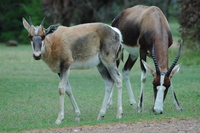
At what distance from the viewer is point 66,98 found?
13.8m

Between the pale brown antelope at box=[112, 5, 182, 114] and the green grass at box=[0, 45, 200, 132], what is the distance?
59cm

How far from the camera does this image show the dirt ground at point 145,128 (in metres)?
8.33

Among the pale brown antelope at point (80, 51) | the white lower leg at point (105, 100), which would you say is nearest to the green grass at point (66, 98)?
the white lower leg at point (105, 100)

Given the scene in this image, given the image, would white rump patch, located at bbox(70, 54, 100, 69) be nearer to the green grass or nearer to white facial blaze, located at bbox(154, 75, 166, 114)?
the green grass

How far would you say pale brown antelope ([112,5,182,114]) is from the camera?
1035 cm

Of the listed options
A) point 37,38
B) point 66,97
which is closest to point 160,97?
point 37,38

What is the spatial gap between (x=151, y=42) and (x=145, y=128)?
3.33 m

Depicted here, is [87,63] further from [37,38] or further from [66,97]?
[66,97]

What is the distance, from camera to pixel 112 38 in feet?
34.4

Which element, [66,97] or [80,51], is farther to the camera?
[66,97]

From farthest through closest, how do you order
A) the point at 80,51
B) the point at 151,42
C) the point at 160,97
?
the point at 151,42, the point at 80,51, the point at 160,97

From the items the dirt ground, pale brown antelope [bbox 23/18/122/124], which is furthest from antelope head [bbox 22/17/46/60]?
the dirt ground

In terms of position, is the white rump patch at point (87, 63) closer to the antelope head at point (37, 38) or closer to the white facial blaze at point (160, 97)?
the antelope head at point (37, 38)

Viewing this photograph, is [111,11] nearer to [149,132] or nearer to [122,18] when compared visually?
Result: [122,18]
